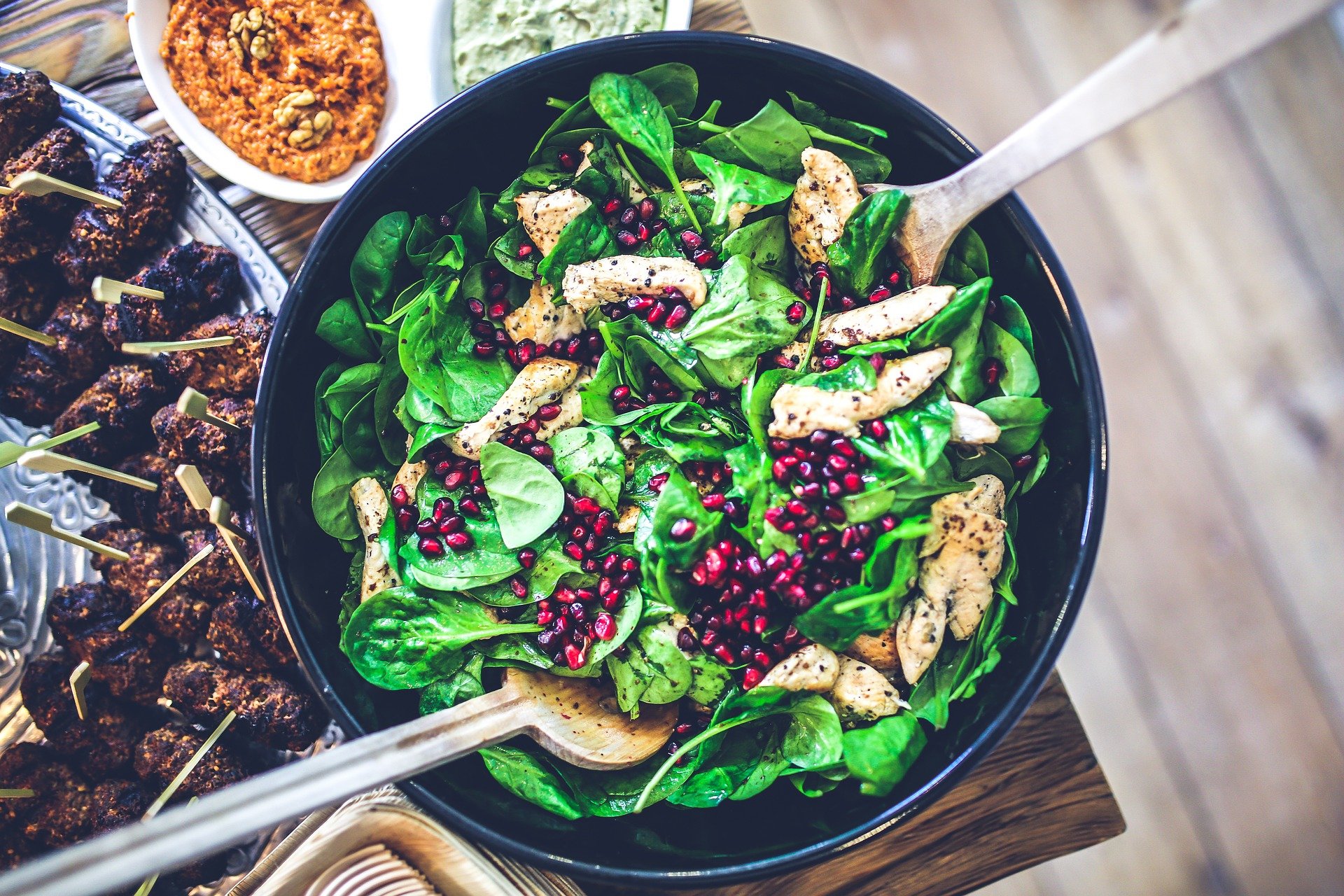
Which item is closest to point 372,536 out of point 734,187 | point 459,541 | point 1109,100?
point 459,541

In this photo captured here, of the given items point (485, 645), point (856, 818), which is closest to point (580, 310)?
point (485, 645)

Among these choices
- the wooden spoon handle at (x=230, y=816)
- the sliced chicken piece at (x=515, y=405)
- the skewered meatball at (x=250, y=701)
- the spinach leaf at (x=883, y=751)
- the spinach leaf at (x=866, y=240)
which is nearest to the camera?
the wooden spoon handle at (x=230, y=816)

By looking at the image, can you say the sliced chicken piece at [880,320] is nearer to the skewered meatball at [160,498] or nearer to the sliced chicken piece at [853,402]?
the sliced chicken piece at [853,402]

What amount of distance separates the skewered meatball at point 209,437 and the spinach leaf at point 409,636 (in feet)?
1.76

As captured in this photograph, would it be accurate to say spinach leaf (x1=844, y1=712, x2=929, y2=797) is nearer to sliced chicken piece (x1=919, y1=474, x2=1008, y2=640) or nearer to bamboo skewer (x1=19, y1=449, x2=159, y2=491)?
sliced chicken piece (x1=919, y1=474, x2=1008, y2=640)

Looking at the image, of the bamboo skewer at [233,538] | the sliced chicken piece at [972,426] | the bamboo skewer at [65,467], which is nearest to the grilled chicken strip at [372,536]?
the bamboo skewer at [233,538]

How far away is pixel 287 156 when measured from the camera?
6.86ft

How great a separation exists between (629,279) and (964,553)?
2.70 ft

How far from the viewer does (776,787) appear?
182 cm

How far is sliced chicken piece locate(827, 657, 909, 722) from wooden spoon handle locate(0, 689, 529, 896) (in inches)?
27.9

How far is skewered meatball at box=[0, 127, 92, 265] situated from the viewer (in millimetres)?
2023

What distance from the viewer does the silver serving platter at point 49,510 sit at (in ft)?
6.75

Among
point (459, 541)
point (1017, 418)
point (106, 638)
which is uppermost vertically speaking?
point (106, 638)

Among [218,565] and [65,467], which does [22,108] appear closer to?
[65,467]
